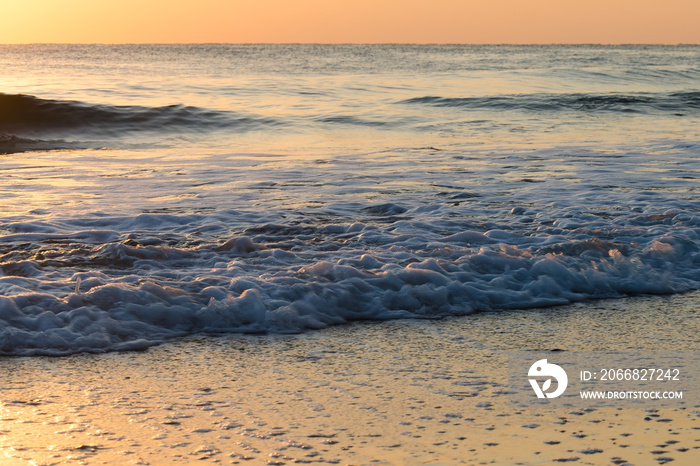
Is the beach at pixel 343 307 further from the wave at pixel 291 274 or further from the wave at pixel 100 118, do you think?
the wave at pixel 100 118

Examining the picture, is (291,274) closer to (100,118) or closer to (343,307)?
(343,307)

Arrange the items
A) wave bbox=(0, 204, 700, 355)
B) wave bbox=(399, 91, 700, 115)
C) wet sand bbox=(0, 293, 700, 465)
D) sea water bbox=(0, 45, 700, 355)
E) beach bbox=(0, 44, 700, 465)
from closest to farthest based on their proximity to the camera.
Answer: wet sand bbox=(0, 293, 700, 465) → beach bbox=(0, 44, 700, 465) → wave bbox=(0, 204, 700, 355) → sea water bbox=(0, 45, 700, 355) → wave bbox=(399, 91, 700, 115)

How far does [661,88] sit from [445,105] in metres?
10.5

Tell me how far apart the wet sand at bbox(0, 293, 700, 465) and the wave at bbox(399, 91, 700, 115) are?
15539 millimetres

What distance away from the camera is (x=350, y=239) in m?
5.77

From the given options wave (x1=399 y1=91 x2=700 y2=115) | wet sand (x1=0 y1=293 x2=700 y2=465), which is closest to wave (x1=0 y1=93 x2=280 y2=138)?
wave (x1=399 y1=91 x2=700 y2=115)

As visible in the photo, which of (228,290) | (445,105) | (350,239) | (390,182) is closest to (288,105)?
(445,105)

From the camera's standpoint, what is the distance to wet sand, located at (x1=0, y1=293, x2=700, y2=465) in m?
2.52

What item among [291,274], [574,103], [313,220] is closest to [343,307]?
[291,274]

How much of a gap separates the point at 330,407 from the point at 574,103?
1833 centimetres

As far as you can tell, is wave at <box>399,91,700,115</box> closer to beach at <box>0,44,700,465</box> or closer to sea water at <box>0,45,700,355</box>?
sea water at <box>0,45,700,355</box>

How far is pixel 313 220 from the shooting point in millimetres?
6531

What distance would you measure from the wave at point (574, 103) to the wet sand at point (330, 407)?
15539 mm

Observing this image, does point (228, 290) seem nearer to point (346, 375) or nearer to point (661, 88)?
point (346, 375)
